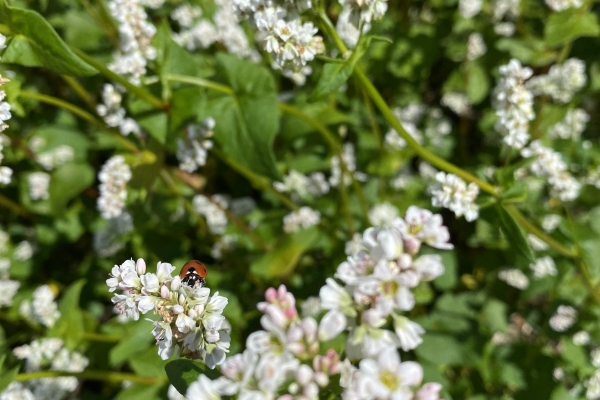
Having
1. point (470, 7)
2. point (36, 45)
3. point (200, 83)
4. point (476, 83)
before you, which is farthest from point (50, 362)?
point (470, 7)

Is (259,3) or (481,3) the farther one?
(481,3)

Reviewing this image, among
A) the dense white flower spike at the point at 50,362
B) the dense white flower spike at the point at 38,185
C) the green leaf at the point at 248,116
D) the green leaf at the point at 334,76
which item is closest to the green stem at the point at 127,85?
the green leaf at the point at 248,116

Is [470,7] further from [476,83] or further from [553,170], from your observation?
[553,170]

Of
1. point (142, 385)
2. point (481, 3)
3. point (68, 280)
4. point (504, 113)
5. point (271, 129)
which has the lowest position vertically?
point (68, 280)

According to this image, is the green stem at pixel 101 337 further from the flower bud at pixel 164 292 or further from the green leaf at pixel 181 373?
the flower bud at pixel 164 292

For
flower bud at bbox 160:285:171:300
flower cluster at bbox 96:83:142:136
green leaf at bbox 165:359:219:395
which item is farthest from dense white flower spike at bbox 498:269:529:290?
flower bud at bbox 160:285:171:300

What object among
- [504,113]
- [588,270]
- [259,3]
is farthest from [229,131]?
[588,270]

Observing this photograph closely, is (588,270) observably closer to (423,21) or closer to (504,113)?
(504,113)
